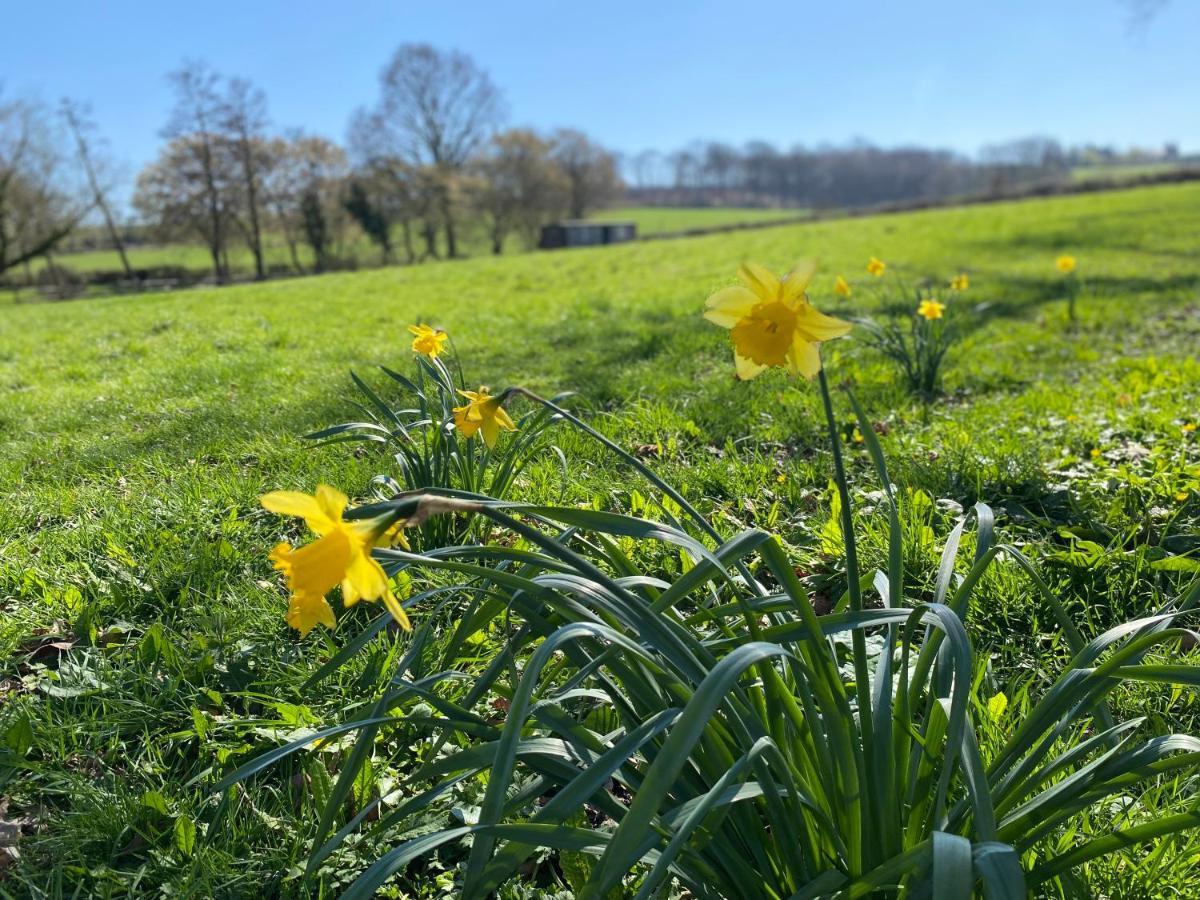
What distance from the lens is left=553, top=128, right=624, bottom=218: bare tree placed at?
4162cm

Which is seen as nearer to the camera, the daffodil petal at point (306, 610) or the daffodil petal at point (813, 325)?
the daffodil petal at point (306, 610)

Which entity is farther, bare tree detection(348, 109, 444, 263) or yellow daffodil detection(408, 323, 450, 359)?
bare tree detection(348, 109, 444, 263)

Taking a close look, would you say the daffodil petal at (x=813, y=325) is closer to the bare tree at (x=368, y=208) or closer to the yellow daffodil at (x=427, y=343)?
the yellow daffodil at (x=427, y=343)

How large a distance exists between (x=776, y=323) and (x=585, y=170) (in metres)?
44.7

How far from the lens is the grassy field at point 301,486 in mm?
1545

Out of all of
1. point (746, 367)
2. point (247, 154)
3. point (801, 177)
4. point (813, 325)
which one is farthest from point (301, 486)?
point (801, 177)

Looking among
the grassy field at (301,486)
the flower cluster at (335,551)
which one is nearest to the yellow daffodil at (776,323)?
the flower cluster at (335,551)

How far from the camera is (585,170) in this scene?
141 feet

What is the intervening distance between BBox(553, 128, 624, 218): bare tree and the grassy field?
3750 centimetres

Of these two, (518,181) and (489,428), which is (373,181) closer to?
(518,181)

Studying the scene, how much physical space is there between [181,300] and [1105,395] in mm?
11105

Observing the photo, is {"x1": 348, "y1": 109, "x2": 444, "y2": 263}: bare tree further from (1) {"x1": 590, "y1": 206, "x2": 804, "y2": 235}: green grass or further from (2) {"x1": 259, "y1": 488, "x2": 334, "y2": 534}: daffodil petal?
(2) {"x1": 259, "y1": 488, "x2": 334, "y2": 534}: daffodil petal

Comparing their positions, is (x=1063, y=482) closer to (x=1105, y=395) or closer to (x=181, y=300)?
(x=1105, y=395)

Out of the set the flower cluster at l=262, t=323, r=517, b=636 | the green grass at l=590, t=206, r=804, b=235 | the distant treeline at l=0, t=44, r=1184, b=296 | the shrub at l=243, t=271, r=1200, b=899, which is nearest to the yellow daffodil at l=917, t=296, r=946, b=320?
the shrub at l=243, t=271, r=1200, b=899
